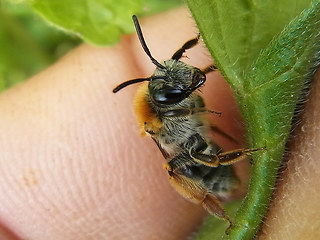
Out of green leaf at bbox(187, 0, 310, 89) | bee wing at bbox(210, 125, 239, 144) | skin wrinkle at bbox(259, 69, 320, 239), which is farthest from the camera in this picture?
bee wing at bbox(210, 125, 239, 144)

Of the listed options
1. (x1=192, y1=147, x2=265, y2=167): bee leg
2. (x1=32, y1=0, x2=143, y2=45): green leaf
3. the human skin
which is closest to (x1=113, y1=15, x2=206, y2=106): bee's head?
(x1=192, y1=147, x2=265, y2=167): bee leg

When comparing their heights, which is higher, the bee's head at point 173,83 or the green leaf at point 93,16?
the green leaf at point 93,16

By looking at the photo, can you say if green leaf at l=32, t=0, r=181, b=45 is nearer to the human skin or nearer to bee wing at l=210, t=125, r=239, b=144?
the human skin

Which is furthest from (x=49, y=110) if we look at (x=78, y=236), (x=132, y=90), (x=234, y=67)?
(x=234, y=67)

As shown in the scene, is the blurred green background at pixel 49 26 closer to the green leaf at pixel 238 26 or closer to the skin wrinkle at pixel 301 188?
the green leaf at pixel 238 26

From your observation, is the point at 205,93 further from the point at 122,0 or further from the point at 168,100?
the point at 122,0

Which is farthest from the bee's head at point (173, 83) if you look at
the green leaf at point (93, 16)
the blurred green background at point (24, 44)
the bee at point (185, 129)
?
the blurred green background at point (24, 44)

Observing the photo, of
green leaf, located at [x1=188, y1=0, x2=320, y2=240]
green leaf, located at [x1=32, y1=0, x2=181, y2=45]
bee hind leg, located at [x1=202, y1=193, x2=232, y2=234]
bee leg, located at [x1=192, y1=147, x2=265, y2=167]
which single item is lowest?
bee hind leg, located at [x1=202, y1=193, x2=232, y2=234]

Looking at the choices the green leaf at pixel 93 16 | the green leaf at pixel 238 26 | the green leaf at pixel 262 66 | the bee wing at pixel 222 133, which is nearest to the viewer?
the green leaf at pixel 262 66
